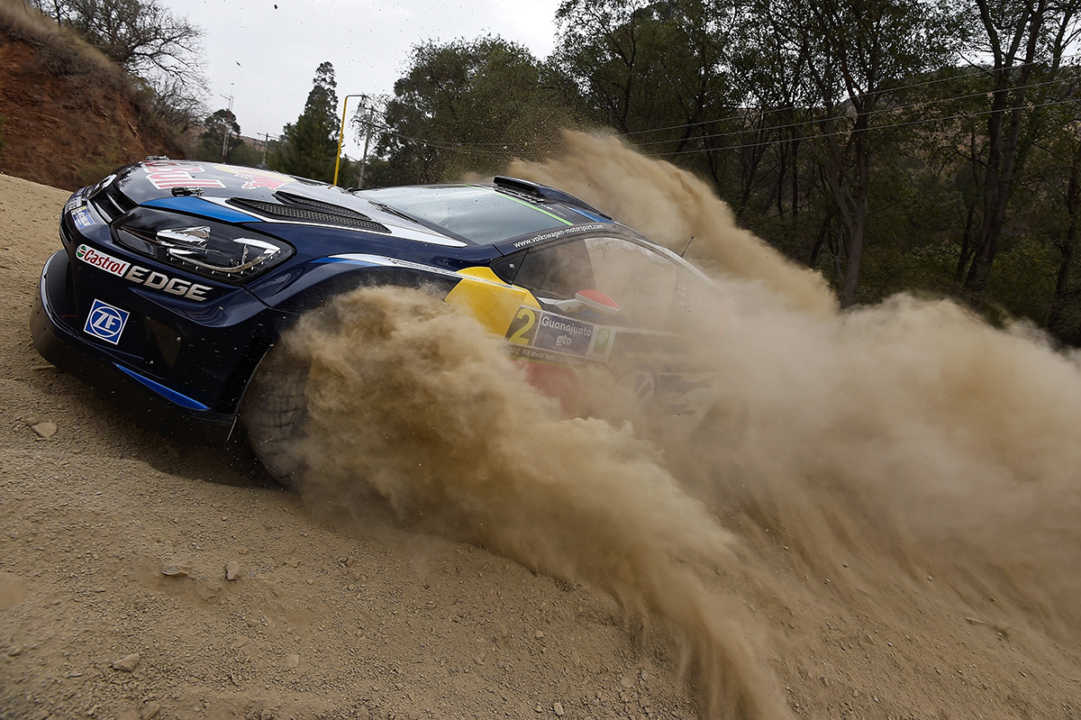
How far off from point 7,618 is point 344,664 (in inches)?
37.7

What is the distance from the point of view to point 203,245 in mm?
2666

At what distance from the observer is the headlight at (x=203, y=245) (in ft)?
8.68

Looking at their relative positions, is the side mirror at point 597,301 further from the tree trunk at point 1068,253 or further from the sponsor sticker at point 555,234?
the tree trunk at point 1068,253

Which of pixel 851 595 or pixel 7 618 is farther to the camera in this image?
pixel 851 595

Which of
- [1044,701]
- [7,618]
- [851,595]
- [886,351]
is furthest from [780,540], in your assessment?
[7,618]

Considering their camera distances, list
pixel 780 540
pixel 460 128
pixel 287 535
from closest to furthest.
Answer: pixel 287 535
pixel 780 540
pixel 460 128

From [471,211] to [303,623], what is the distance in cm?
238

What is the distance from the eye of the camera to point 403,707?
2.11m

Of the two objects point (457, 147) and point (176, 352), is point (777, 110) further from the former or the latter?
point (176, 352)

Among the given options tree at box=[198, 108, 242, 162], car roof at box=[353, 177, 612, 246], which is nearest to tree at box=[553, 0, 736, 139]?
car roof at box=[353, 177, 612, 246]

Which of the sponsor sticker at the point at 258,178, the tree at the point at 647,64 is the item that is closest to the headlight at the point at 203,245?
the sponsor sticker at the point at 258,178

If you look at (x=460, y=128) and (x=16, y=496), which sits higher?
(x=460, y=128)

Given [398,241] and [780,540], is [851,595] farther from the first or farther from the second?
[398,241]

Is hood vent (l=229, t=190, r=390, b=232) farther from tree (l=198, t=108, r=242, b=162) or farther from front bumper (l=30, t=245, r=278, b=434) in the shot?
tree (l=198, t=108, r=242, b=162)
